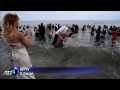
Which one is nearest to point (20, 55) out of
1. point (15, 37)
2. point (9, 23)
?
point (15, 37)

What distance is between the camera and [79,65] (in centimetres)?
584

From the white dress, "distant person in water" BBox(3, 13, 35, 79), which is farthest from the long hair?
the white dress

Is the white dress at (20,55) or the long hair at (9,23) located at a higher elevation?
the long hair at (9,23)

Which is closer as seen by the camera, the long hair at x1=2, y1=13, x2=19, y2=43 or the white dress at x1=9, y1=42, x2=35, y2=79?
the long hair at x1=2, y1=13, x2=19, y2=43

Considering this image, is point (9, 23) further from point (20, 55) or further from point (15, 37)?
point (20, 55)

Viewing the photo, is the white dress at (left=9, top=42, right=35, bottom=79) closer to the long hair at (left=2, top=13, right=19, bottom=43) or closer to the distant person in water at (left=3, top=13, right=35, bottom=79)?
the distant person in water at (left=3, top=13, right=35, bottom=79)

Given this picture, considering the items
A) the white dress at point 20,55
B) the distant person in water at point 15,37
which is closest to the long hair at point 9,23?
the distant person in water at point 15,37

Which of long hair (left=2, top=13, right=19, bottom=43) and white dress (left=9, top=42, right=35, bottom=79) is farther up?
long hair (left=2, top=13, right=19, bottom=43)

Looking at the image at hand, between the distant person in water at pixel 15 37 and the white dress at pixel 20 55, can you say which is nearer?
the distant person in water at pixel 15 37

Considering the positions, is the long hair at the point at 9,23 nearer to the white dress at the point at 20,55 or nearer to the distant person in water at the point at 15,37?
the distant person in water at the point at 15,37

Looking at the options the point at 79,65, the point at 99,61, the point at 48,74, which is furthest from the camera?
the point at 99,61
